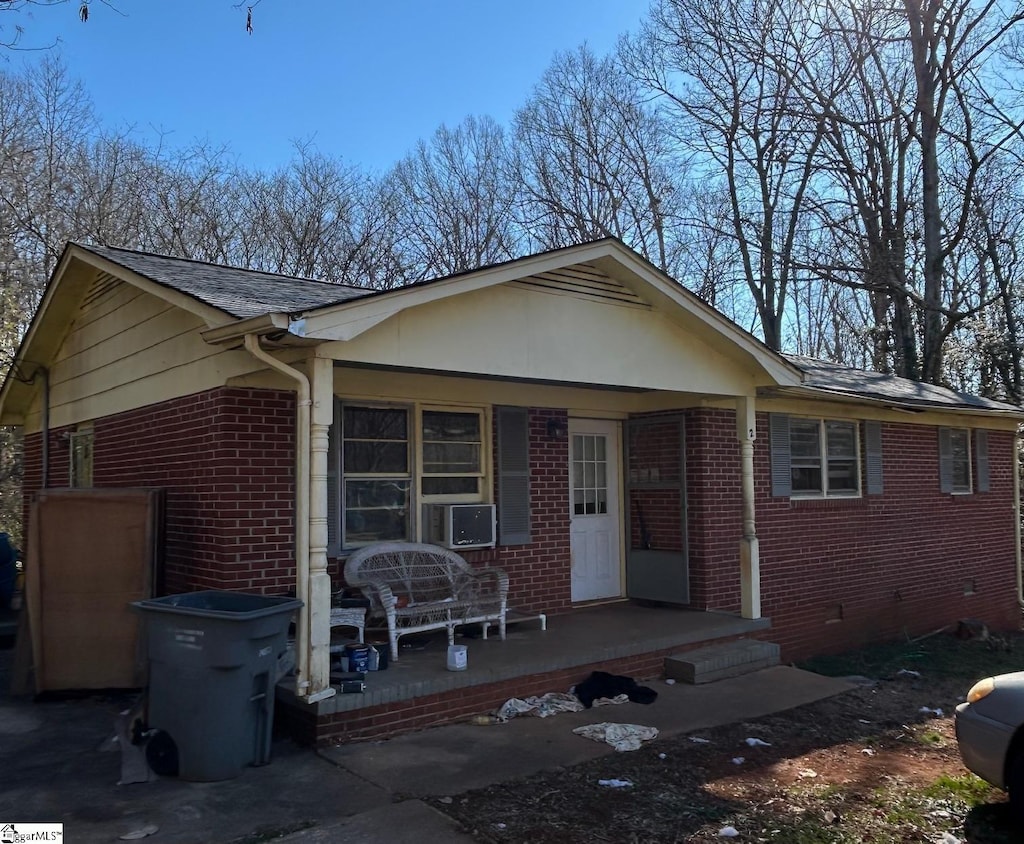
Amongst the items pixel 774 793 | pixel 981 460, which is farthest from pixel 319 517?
pixel 981 460

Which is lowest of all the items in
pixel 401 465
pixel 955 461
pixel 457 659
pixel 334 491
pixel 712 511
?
pixel 457 659

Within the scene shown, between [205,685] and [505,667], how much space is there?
2.45 meters

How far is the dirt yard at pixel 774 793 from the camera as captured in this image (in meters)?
4.68

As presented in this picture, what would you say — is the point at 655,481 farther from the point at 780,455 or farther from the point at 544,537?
the point at 544,537

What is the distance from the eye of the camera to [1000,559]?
45.5ft

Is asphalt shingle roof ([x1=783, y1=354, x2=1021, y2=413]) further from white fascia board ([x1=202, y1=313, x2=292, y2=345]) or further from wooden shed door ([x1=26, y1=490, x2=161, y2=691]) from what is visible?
wooden shed door ([x1=26, y1=490, x2=161, y2=691])

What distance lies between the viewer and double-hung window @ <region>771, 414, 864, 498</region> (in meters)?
10.4

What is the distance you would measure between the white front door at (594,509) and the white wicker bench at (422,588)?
1824 mm

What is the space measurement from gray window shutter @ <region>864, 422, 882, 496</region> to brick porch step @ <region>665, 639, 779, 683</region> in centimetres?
361

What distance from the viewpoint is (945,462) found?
12703 mm

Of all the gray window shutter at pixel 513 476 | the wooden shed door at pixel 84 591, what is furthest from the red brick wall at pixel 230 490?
the gray window shutter at pixel 513 476

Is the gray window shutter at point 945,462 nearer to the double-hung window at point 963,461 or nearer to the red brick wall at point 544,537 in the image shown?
the double-hung window at point 963,461

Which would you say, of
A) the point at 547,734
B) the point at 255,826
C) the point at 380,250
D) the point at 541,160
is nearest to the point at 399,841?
the point at 255,826

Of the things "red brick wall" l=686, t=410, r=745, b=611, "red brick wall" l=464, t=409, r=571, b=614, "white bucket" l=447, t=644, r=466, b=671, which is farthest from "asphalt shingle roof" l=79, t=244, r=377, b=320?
"red brick wall" l=686, t=410, r=745, b=611
